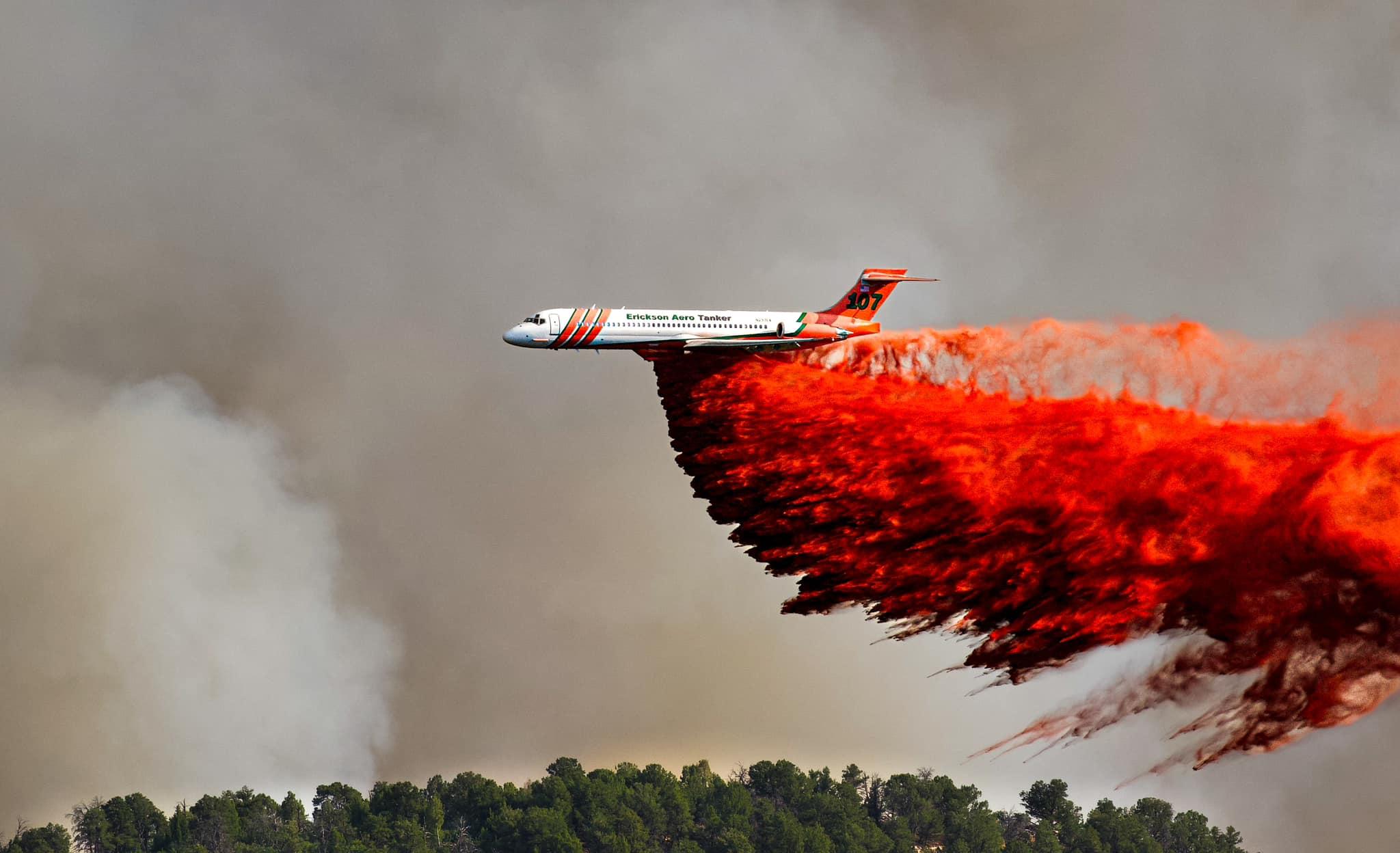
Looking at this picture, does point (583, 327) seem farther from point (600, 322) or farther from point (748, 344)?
point (748, 344)

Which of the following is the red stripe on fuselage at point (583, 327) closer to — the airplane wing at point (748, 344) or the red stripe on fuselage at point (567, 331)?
the red stripe on fuselage at point (567, 331)

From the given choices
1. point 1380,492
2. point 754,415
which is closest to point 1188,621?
point 1380,492

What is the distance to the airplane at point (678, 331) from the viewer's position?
305 ft

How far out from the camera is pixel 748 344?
9312 centimetres

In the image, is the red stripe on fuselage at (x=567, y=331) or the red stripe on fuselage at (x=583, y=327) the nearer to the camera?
the red stripe on fuselage at (x=583, y=327)

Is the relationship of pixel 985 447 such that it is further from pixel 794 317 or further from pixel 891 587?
pixel 794 317

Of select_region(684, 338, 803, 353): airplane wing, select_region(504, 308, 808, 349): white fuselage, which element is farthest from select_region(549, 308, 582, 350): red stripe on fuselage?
select_region(684, 338, 803, 353): airplane wing

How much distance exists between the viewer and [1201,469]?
258 ft

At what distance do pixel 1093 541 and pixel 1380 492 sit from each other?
1110 centimetres

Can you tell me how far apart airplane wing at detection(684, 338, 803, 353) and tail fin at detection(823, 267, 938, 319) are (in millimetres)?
5690

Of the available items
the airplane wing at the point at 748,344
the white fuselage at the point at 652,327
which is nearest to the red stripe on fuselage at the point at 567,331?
the white fuselage at the point at 652,327

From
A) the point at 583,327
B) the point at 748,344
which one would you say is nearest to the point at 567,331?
the point at 583,327

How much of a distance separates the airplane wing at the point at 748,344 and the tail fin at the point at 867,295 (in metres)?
5.69

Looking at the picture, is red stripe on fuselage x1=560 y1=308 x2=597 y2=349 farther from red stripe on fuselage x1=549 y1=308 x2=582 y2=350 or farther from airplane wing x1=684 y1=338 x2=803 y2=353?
airplane wing x1=684 y1=338 x2=803 y2=353
